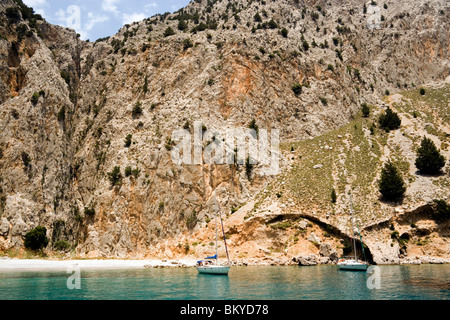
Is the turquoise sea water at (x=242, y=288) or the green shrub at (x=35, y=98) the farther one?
the green shrub at (x=35, y=98)

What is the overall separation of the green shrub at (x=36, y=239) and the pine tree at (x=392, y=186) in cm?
5585

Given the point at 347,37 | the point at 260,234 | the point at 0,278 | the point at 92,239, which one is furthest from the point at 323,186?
the point at 347,37

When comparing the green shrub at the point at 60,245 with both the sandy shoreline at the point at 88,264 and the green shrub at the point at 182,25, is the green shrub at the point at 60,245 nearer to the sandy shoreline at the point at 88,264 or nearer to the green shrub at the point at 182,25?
the sandy shoreline at the point at 88,264

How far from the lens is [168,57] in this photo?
262ft

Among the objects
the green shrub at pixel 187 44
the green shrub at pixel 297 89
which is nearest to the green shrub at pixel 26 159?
the green shrub at pixel 187 44

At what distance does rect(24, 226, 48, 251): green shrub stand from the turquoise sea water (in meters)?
22.1

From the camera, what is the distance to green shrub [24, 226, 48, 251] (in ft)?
179

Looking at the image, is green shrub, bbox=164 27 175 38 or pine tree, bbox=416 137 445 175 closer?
pine tree, bbox=416 137 445 175

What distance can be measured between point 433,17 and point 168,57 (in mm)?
83809

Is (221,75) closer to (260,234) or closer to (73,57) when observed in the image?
(260,234)

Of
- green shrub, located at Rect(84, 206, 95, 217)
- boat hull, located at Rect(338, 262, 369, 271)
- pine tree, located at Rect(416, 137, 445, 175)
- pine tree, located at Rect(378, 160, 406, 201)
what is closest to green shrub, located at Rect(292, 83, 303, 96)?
pine tree, located at Rect(416, 137, 445, 175)

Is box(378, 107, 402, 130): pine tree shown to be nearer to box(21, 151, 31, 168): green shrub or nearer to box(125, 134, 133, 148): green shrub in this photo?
box(125, 134, 133, 148): green shrub

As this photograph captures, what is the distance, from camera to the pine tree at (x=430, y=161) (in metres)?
54.1
